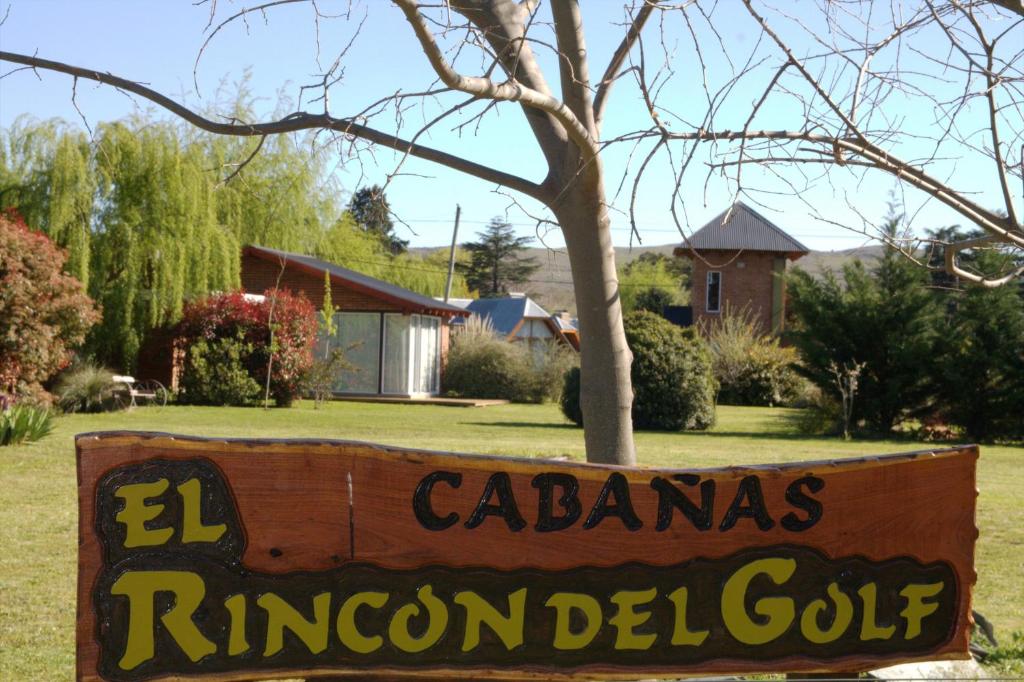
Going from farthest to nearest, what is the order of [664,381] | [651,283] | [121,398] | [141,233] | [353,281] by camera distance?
[651,283]
[353,281]
[141,233]
[121,398]
[664,381]

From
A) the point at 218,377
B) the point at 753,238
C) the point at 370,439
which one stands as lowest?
the point at 370,439

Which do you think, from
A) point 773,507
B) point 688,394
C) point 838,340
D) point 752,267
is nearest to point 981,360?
point 838,340

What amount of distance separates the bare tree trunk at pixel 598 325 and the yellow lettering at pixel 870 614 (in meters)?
1.44

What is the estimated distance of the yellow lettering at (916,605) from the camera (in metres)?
3.73

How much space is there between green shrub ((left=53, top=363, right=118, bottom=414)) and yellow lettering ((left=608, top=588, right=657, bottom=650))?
22.7 m

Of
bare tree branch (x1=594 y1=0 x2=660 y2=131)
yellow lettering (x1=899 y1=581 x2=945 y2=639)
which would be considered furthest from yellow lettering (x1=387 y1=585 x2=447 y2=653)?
bare tree branch (x1=594 y1=0 x2=660 y2=131)

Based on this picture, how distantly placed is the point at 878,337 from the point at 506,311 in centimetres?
3183

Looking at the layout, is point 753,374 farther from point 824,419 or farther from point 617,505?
point 617,505

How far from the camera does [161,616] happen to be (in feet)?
10.8

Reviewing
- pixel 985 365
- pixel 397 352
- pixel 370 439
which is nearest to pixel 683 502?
pixel 370 439

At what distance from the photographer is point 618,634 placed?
11.6 feet

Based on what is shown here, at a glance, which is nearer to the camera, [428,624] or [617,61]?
[428,624]

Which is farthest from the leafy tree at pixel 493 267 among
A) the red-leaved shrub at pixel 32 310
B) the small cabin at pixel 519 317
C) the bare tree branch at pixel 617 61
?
the bare tree branch at pixel 617 61

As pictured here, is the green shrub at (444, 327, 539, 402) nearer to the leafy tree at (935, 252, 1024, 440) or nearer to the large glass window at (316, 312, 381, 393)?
the large glass window at (316, 312, 381, 393)
